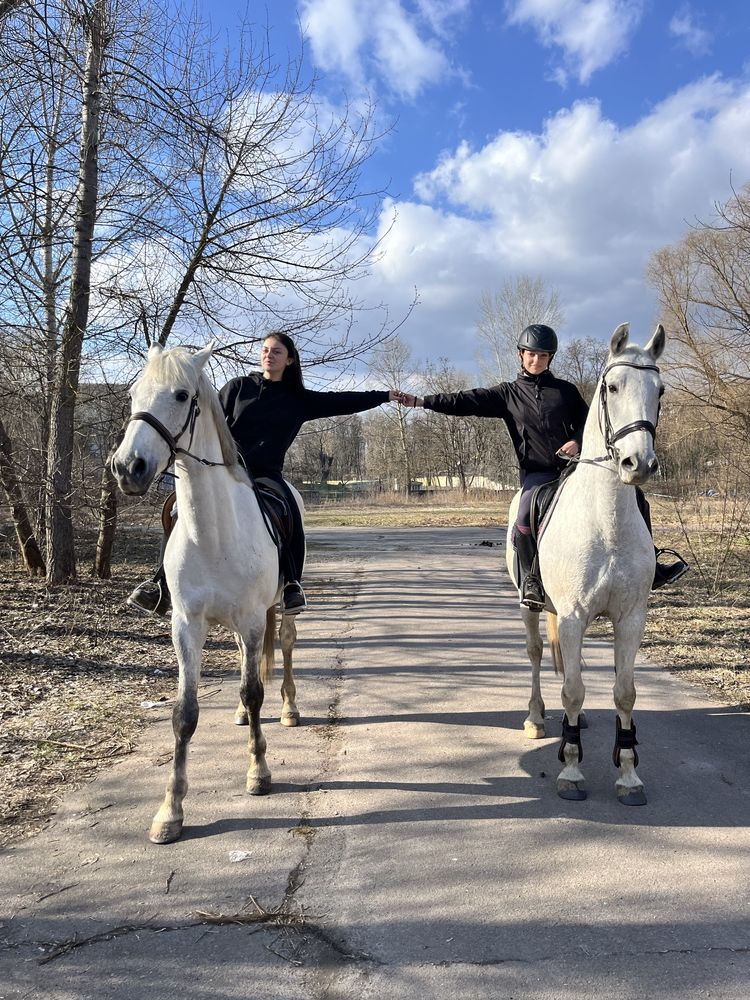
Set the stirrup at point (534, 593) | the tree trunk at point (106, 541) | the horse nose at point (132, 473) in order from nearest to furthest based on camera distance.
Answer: the horse nose at point (132, 473) → the stirrup at point (534, 593) → the tree trunk at point (106, 541)

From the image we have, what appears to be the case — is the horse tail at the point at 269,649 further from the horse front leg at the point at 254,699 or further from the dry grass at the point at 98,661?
the dry grass at the point at 98,661

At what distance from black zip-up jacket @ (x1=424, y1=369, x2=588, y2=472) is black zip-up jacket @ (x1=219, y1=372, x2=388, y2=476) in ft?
2.62

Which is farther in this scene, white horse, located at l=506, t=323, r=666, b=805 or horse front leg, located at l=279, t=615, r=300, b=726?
horse front leg, located at l=279, t=615, r=300, b=726

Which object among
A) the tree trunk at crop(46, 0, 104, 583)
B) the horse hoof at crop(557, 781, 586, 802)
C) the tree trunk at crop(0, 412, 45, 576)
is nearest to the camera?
the horse hoof at crop(557, 781, 586, 802)

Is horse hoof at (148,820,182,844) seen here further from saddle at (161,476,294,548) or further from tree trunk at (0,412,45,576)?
tree trunk at (0,412,45,576)

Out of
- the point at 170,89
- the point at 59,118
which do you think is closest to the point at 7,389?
the point at 59,118

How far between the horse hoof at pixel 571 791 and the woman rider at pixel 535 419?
4.17 feet

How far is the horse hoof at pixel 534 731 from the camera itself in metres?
4.89

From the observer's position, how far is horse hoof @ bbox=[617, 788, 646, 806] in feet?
12.4

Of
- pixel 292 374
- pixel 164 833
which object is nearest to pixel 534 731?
pixel 164 833

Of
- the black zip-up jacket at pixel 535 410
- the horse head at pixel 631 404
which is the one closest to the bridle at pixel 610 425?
the horse head at pixel 631 404

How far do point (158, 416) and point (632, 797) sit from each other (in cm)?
355

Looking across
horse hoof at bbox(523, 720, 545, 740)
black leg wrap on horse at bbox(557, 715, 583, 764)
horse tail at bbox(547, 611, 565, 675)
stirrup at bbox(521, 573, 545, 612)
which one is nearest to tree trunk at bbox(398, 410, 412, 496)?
horse tail at bbox(547, 611, 565, 675)

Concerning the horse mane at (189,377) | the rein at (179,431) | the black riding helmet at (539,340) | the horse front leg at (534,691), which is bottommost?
the horse front leg at (534,691)
